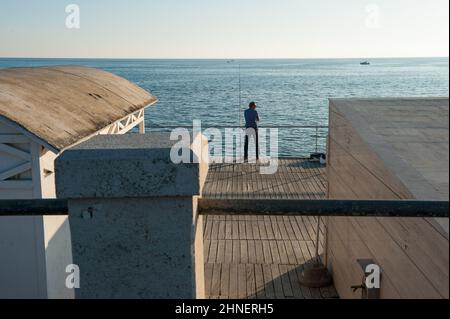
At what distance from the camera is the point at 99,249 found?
1.91 metres

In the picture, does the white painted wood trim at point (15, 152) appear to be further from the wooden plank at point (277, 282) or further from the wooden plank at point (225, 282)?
the wooden plank at point (277, 282)

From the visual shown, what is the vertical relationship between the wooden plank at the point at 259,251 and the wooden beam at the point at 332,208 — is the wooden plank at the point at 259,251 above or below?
below

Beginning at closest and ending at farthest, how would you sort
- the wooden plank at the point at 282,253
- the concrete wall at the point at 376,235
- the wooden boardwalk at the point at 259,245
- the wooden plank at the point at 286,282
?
1. the concrete wall at the point at 376,235
2. the wooden plank at the point at 286,282
3. the wooden boardwalk at the point at 259,245
4. the wooden plank at the point at 282,253

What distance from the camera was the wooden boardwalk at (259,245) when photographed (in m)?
6.97

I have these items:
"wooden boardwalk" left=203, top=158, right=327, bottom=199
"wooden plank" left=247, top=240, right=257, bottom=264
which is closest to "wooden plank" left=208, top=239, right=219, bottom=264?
"wooden plank" left=247, top=240, right=257, bottom=264

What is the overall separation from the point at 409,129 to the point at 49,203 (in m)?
2.97

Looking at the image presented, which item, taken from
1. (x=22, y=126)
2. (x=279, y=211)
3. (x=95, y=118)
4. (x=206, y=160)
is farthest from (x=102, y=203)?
(x=95, y=118)

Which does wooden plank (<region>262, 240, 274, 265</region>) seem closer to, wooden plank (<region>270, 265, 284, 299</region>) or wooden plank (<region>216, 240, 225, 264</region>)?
wooden plank (<region>270, 265, 284, 299</region>)

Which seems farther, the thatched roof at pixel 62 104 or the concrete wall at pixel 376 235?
the thatched roof at pixel 62 104

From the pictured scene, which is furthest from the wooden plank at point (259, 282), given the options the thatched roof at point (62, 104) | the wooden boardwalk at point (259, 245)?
the thatched roof at point (62, 104)

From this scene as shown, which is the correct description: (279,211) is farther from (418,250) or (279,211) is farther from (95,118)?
(95,118)

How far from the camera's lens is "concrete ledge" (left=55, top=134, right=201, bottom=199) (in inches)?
70.5

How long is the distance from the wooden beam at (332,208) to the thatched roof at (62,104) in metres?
4.45

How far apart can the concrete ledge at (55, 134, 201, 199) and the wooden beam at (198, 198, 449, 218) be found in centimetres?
18
